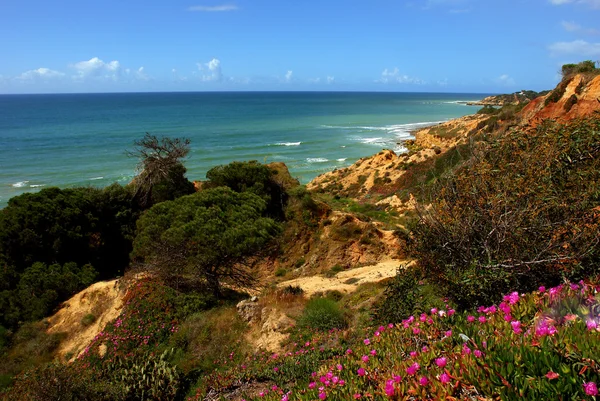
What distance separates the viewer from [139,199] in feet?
74.7

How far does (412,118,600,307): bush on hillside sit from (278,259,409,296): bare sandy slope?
735 cm

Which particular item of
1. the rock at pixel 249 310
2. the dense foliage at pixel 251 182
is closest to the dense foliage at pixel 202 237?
the rock at pixel 249 310

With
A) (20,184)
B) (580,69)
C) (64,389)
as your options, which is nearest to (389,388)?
(64,389)

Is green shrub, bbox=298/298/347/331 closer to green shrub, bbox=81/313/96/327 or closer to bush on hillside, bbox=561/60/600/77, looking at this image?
green shrub, bbox=81/313/96/327

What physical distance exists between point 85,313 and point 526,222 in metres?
14.2

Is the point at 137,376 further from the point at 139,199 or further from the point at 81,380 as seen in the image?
the point at 139,199

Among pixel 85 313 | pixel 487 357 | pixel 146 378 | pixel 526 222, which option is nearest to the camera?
pixel 487 357

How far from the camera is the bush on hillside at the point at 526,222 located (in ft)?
19.1

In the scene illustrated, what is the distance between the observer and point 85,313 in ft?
45.0

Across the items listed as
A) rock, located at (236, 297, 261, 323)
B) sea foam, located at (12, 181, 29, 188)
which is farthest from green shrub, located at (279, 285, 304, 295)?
sea foam, located at (12, 181, 29, 188)

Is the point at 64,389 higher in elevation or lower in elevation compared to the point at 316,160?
higher

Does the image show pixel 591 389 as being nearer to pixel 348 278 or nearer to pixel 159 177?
pixel 348 278

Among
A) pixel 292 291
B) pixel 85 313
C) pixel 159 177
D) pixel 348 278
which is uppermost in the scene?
pixel 159 177

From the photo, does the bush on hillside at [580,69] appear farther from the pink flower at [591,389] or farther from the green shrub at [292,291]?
the pink flower at [591,389]
